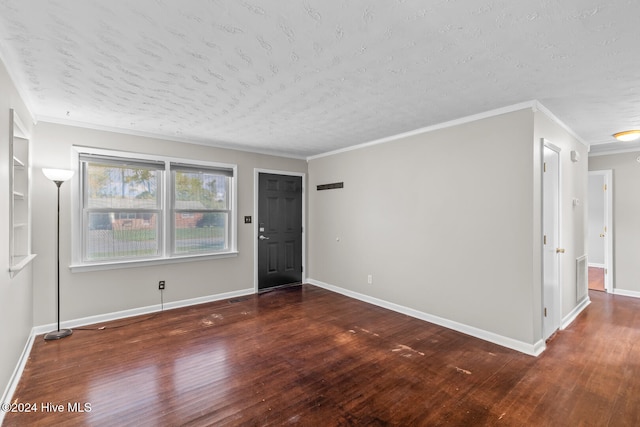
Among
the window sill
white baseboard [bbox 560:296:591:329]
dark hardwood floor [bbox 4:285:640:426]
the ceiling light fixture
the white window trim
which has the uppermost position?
the ceiling light fixture

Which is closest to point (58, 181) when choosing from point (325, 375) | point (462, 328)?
point (325, 375)

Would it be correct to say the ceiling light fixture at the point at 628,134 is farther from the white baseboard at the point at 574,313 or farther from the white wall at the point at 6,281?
the white wall at the point at 6,281

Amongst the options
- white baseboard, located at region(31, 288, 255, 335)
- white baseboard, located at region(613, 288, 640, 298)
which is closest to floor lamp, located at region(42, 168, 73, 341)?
white baseboard, located at region(31, 288, 255, 335)

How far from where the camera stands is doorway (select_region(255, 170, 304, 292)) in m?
5.03

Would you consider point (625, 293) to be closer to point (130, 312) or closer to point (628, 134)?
point (628, 134)

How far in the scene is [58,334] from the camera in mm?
3184

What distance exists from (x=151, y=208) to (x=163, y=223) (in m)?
0.25

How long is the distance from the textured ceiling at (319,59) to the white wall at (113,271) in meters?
0.39

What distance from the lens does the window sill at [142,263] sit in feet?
11.5

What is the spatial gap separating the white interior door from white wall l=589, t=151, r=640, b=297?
8.10 feet

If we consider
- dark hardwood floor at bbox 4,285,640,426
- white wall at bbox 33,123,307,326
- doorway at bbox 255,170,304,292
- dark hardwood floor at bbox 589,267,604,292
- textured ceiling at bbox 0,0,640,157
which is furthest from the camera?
dark hardwood floor at bbox 589,267,604,292

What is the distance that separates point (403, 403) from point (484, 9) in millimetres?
2468

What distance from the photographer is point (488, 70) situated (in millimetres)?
2170

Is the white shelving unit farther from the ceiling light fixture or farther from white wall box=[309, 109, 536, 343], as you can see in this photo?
the ceiling light fixture
